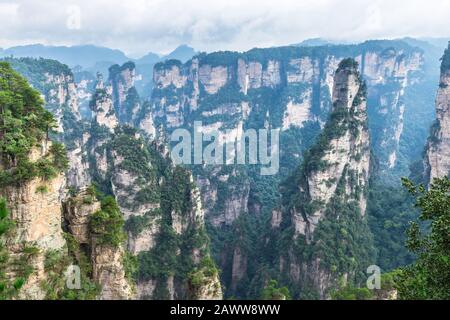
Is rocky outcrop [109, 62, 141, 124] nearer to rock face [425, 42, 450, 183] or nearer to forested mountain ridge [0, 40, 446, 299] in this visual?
forested mountain ridge [0, 40, 446, 299]

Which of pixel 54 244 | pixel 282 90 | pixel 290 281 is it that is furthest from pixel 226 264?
pixel 282 90

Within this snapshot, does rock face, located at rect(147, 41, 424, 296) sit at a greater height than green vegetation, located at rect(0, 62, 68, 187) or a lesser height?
greater

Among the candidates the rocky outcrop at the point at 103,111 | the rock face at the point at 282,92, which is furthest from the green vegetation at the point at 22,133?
the rock face at the point at 282,92

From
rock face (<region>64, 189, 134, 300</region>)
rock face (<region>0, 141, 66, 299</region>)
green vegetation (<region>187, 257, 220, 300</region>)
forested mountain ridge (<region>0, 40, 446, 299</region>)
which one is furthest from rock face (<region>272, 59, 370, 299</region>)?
rock face (<region>0, 141, 66, 299</region>)

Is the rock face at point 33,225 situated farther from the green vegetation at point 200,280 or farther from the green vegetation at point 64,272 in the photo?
the green vegetation at point 200,280

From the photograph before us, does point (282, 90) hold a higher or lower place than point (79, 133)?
higher
